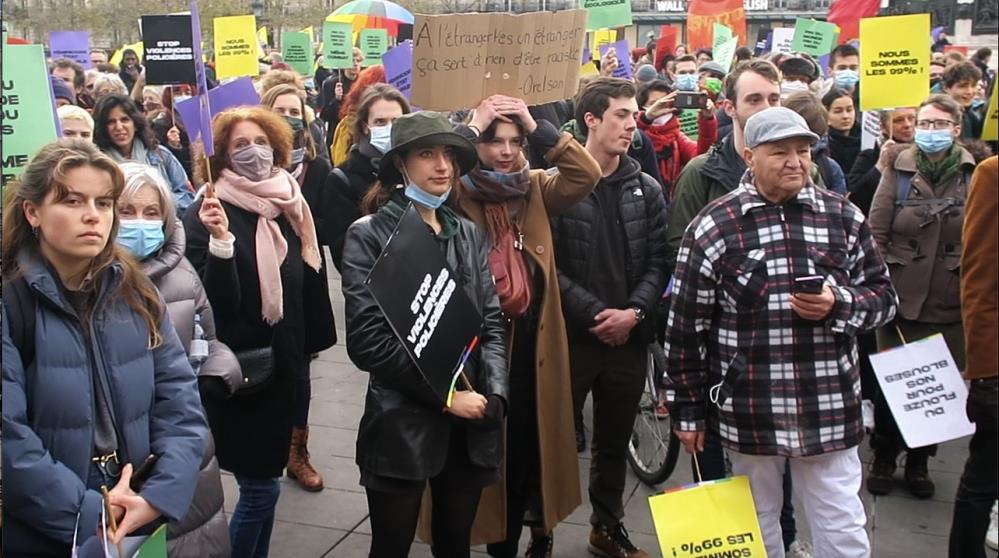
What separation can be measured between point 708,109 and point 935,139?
1410 millimetres

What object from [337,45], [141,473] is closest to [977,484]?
[141,473]

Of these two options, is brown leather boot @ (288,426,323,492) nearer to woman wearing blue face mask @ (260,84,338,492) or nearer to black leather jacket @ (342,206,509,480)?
woman wearing blue face mask @ (260,84,338,492)

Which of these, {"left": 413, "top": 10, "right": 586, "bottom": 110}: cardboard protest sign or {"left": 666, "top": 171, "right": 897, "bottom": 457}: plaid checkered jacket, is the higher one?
{"left": 413, "top": 10, "right": 586, "bottom": 110}: cardboard protest sign

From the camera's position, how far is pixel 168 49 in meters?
5.29

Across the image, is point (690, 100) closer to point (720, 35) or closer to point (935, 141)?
point (935, 141)

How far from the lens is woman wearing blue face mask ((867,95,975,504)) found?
202 inches

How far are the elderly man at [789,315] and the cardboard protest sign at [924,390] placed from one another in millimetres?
399

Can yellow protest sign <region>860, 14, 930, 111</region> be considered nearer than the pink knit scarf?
No

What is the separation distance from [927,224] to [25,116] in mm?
3890

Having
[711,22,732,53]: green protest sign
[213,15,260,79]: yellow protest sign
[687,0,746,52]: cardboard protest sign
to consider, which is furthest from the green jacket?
[687,0,746,52]: cardboard protest sign

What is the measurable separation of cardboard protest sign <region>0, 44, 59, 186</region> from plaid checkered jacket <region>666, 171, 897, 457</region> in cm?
210

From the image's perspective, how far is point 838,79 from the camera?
958 centimetres

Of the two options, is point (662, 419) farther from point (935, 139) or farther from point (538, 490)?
point (935, 139)

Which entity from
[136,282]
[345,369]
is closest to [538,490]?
[136,282]
